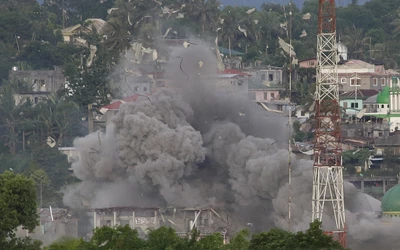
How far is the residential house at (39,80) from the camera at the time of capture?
4466 inches

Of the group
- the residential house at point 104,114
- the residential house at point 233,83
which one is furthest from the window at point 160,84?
the residential house at point 104,114

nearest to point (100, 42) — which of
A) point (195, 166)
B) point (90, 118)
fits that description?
point (90, 118)

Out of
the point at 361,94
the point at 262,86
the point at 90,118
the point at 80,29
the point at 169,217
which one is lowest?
the point at 169,217

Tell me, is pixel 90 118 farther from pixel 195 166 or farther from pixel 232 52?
pixel 195 166

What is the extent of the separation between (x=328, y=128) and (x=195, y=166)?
38.3 feet

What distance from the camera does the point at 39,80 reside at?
385 feet

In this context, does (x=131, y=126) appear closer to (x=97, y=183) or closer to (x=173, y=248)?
(x=97, y=183)

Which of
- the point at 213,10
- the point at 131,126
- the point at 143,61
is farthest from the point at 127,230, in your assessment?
the point at 213,10

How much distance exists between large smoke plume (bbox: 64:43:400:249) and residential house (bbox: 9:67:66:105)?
33.8 metres

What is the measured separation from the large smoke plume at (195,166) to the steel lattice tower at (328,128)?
5373 millimetres

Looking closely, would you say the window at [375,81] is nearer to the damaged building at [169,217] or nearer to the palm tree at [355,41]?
the palm tree at [355,41]

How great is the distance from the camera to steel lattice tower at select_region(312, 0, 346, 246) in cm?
6450

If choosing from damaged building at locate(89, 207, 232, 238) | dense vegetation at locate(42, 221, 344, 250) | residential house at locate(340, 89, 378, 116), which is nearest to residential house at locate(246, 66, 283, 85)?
residential house at locate(340, 89, 378, 116)

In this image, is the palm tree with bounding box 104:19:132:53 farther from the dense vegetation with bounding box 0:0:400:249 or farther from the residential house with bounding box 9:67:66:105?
the residential house with bounding box 9:67:66:105
